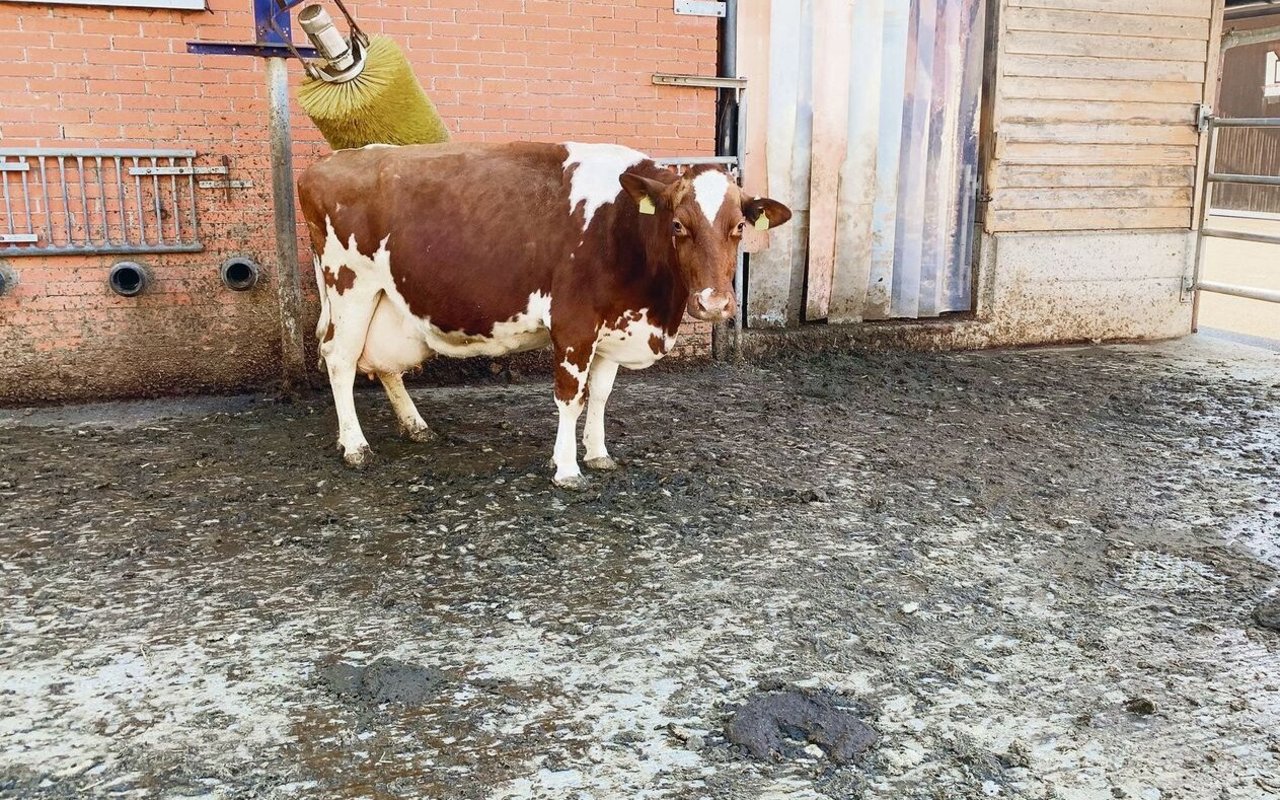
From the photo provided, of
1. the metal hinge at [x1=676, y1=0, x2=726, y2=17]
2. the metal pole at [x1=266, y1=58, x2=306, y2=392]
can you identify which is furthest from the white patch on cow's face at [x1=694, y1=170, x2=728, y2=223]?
the metal hinge at [x1=676, y1=0, x2=726, y2=17]

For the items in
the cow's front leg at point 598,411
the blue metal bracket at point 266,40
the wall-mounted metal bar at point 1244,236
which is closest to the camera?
the cow's front leg at point 598,411

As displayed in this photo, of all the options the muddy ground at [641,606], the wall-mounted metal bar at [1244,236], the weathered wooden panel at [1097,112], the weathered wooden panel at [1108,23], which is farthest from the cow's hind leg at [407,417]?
the wall-mounted metal bar at [1244,236]

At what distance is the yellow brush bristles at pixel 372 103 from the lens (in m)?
5.43

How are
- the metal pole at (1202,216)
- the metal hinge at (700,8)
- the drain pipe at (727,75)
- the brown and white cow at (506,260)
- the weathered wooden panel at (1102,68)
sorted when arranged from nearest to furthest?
the brown and white cow at (506,260) → the metal hinge at (700,8) → the drain pipe at (727,75) → the weathered wooden panel at (1102,68) → the metal pole at (1202,216)

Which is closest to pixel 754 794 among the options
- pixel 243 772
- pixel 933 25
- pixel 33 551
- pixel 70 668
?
pixel 243 772

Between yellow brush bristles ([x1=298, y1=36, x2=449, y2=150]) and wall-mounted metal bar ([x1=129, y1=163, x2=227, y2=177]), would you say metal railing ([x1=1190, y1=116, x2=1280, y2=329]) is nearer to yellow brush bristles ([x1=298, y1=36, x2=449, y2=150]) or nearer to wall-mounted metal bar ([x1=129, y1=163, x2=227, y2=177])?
yellow brush bristles ([x1=298, y1=36, x2=449, y2=150])

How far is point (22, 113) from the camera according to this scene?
5.96 meters

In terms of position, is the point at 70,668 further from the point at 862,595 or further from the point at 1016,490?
the point at 1016,490

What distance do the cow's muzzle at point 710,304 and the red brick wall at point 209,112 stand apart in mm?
2868

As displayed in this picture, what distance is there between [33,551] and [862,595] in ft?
10.2

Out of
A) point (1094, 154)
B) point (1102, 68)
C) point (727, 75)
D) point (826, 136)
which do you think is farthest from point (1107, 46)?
point (727, 75)

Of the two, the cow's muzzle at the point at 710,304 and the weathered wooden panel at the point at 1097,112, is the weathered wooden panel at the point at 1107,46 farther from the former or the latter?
the cow's muzzle at the point at 710,304

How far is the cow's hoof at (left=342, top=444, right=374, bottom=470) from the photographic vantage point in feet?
16.9

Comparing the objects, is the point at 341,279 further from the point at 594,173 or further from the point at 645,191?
the point at 645,191
